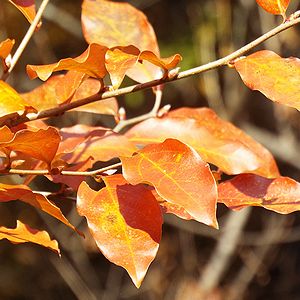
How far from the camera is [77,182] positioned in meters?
0.71

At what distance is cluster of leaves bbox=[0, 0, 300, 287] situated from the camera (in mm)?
584

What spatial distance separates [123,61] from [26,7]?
0.25 m

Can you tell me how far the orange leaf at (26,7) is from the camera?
0.81 metres

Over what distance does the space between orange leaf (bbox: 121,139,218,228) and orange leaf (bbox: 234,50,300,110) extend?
88 mm

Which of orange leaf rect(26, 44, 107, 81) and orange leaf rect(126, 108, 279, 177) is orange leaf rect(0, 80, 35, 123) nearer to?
orange leaf rect(26, 44, 107, 81)

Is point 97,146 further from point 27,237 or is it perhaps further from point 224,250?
point 224,250

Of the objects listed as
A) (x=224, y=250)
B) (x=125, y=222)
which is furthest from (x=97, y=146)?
(x=224, y=250)

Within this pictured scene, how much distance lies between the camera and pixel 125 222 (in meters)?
0.60

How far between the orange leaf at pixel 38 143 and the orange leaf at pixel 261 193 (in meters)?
0.17

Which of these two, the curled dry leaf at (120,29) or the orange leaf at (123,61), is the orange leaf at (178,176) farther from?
the curled dry leaf at (120,29)

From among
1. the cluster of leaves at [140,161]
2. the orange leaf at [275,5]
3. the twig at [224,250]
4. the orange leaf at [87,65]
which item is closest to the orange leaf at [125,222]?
the cluster of leaves at [140,161]

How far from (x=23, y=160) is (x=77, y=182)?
66 mm

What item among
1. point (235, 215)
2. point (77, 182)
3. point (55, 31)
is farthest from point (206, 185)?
point (55, 31)

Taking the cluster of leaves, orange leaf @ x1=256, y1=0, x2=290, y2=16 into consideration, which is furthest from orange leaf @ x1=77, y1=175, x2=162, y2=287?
orange leaf @ x1=256, y1=0, x2=290, y2=16
